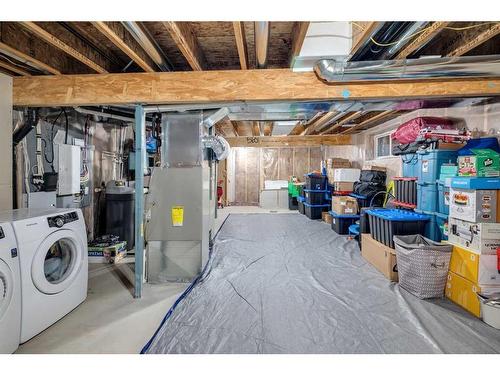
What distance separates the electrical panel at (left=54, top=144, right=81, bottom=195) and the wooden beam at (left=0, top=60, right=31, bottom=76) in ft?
3.11

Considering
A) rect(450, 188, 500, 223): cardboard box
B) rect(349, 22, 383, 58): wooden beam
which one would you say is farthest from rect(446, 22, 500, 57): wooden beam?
rect(450, 188, 500, 223): cardboard box

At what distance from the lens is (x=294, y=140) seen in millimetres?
7023

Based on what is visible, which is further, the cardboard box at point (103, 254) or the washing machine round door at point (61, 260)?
the cardboard box at point (103, 254)

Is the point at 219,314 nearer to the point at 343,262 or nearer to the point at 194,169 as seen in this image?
the point at 194,169

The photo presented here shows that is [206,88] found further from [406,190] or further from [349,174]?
[349,174]

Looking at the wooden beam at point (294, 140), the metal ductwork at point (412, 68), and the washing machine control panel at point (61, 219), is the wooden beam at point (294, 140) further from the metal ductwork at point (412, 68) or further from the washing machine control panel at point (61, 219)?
the washing machine control panel at point (61, 219)

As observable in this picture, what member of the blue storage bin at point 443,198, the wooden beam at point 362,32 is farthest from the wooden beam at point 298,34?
the blue storage bin at point 443,198

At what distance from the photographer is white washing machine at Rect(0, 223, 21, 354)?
60.7 inches

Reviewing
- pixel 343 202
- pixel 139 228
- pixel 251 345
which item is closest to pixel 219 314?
pixel 251 345

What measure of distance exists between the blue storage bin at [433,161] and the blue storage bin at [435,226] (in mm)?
378

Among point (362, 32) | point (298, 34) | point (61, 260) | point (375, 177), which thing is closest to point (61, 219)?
point (61, 260)

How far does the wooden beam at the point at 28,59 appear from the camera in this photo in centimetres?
190

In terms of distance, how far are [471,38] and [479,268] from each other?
6.02 ft

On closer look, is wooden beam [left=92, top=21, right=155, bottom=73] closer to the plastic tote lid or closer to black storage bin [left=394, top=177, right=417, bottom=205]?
the plastic tote lid
